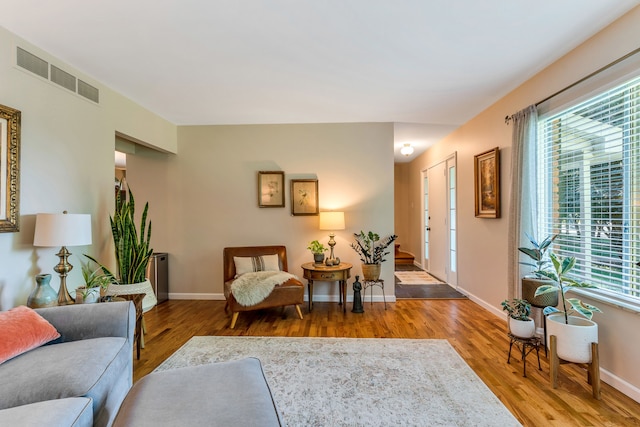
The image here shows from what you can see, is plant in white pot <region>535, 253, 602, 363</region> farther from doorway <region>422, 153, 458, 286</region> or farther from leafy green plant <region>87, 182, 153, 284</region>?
leafy green plant <region>87, 182, 153, 284</region>

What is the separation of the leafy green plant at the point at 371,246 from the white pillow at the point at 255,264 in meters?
1.12

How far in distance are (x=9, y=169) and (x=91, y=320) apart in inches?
49.1

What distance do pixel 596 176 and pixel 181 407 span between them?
304 cm

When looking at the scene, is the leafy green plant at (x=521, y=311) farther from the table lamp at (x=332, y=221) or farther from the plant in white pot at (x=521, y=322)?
the table lamp at (x=332, y=221)

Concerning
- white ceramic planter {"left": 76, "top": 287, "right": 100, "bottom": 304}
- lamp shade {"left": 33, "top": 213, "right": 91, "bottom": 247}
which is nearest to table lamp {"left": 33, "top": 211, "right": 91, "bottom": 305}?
lamp shade {"left": 33, "top": 213, "right": 91, "bottom": 247}

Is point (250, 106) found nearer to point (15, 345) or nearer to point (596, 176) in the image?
point (15, 345)

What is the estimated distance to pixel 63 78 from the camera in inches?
99.6

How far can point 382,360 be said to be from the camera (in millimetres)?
2445

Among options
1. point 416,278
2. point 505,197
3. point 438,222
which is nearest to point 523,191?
point 505,197

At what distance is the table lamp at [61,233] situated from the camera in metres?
2.07

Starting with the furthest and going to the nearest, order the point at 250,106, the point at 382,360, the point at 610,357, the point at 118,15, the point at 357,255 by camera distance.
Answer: the point at 357,255 → the point at 250,106 → the point at 382,360 → the point at 610,357 → the point at 118,15

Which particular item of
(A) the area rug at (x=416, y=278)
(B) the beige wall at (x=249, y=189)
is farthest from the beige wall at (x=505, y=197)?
(B) the beige wall at (x=249, y=189)

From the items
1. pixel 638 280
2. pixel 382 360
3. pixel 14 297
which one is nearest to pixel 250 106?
pixel 14 297

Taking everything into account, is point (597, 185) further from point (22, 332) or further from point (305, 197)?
point (22, 332)
